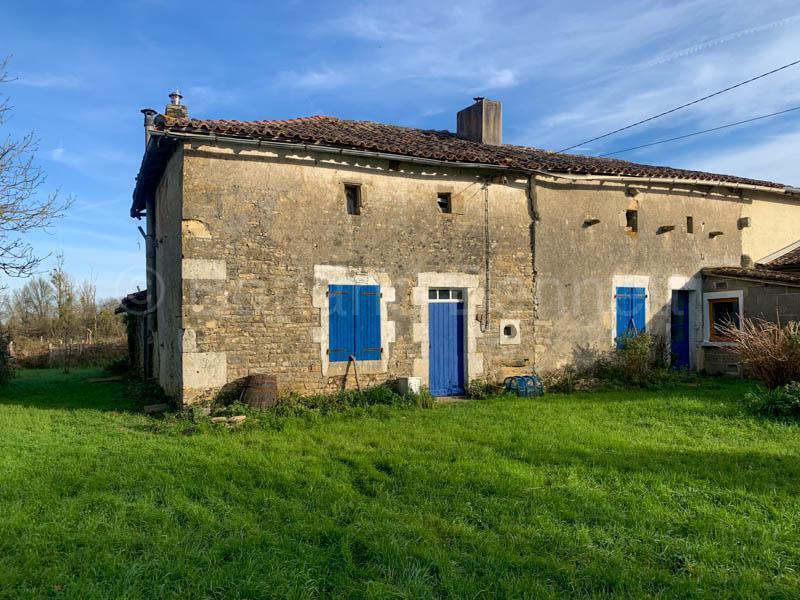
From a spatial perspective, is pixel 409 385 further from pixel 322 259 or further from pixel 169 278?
pixel 169 278

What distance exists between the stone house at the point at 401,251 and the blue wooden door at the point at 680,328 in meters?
0.06

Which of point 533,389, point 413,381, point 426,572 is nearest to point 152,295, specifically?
point 413,381

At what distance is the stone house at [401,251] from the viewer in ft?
26.9

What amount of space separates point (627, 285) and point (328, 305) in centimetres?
676

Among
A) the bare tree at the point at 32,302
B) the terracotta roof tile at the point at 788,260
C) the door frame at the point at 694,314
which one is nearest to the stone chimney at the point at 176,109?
the door frame at the point at 694,314

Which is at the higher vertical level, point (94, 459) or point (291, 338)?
point (291, 338)

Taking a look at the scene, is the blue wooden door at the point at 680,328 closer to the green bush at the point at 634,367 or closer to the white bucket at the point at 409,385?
the green bush at the point at 634,367

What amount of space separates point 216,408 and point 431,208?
16.5ft

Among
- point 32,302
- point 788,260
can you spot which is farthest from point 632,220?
point 32,302

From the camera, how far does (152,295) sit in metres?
11.6

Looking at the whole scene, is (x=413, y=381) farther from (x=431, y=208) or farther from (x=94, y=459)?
(x=94, y=459)

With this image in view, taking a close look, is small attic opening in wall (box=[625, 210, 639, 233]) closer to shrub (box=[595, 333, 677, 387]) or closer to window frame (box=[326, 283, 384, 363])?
shrub (box=[595, 333, 677, 387])

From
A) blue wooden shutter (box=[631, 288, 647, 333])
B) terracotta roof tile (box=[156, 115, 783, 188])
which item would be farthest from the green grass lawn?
blue wooden shutter (box=[631, 288, 647, 333])

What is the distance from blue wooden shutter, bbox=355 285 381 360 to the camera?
30.0ft
